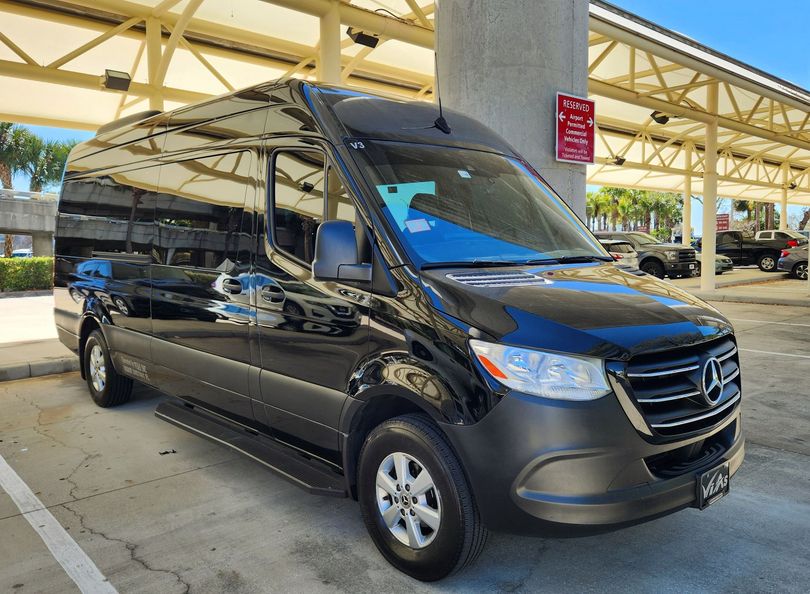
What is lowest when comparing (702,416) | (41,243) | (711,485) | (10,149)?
(711,485)

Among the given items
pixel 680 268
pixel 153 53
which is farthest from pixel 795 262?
pixel 153 53

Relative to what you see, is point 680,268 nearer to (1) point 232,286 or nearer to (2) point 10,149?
(1) point 232,286

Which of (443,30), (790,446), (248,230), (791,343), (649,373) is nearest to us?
(649,373)

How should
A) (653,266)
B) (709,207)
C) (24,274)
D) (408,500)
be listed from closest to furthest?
1. (408,500)
2. (709,207)
3. (653,266)
4. (24,274)

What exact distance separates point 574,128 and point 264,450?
4989 mm

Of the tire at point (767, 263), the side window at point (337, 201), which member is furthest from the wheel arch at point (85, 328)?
the tire at point (767, 263)

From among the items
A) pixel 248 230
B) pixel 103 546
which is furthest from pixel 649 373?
pixel 103 546

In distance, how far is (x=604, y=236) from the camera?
68.1 feet

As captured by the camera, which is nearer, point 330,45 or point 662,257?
point 330,45

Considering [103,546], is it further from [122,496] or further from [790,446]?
[790,446]

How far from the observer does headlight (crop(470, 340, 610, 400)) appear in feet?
8.61

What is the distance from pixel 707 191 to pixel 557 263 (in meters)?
14.9

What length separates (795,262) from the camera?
72.4ft

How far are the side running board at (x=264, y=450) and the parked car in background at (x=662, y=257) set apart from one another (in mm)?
17959
